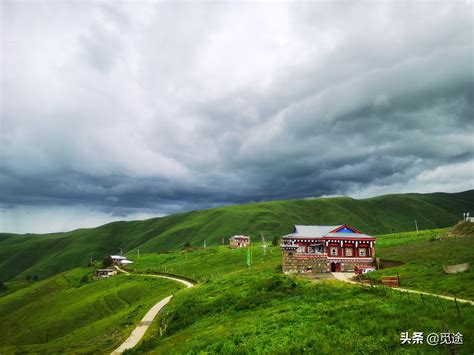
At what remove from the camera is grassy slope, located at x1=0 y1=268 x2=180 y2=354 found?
52100 mm

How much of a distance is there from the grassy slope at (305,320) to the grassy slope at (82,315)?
11.1 m

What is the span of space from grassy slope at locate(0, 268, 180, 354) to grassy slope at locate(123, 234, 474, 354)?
1106 centimetres

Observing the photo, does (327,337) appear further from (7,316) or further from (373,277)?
(7,316)

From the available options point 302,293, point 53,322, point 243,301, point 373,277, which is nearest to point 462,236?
point 373,277

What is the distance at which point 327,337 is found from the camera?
23.1m

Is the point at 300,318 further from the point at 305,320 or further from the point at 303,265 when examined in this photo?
the point at 303,265

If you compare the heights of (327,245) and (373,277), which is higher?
(327,245)

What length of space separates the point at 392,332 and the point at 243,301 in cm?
1973

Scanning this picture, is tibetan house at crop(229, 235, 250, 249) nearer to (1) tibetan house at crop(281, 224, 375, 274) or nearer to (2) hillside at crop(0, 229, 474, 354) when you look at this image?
(1) tibetan house at crop(281, 224, 375, 274)

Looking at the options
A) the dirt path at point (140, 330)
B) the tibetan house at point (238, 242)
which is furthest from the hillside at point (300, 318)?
the tibetan house at point (238, 242)

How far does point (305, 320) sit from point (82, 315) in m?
63.7

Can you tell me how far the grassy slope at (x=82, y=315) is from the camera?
5210 centimetres

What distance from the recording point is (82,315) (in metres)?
74.1

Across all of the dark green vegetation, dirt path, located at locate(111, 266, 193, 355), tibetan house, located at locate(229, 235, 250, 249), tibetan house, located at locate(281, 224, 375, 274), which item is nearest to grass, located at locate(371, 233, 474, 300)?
the dark green vegetation
